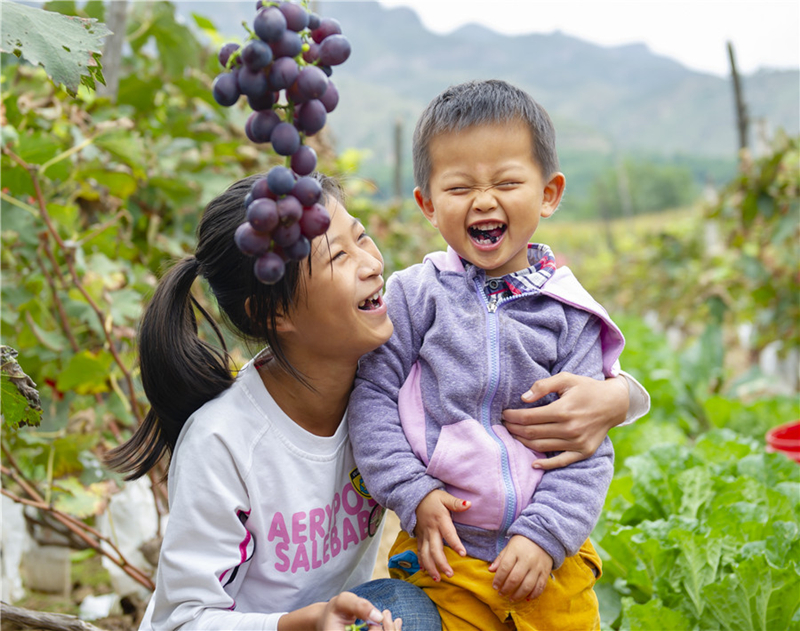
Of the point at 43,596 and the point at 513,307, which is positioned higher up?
the point at 513,307

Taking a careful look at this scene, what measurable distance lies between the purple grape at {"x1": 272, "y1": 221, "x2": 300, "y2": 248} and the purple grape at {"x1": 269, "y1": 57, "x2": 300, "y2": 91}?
17 centimetres

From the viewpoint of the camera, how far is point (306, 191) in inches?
36.0

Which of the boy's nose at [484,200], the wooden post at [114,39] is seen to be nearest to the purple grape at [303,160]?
the boy's nose at [484,200]

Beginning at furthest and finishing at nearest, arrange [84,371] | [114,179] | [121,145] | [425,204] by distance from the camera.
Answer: [114,179], [121,145], [84,371], [425,204]

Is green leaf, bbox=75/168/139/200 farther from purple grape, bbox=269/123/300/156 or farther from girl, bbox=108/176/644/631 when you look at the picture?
purple grape, bbox=269/123/300/156

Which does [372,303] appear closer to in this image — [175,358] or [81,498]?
[175,358]

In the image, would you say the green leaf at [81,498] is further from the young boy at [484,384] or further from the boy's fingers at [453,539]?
the boy's fingers at [453,539]

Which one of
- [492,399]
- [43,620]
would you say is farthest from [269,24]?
[43,620]

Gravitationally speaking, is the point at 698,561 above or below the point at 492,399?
below

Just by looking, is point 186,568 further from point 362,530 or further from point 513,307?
point 513,307

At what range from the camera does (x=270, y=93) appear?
92cm

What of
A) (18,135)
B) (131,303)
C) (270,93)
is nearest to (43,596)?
(131,303)

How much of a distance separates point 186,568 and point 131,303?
1.23 metres

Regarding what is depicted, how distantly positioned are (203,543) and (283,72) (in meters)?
0.84
